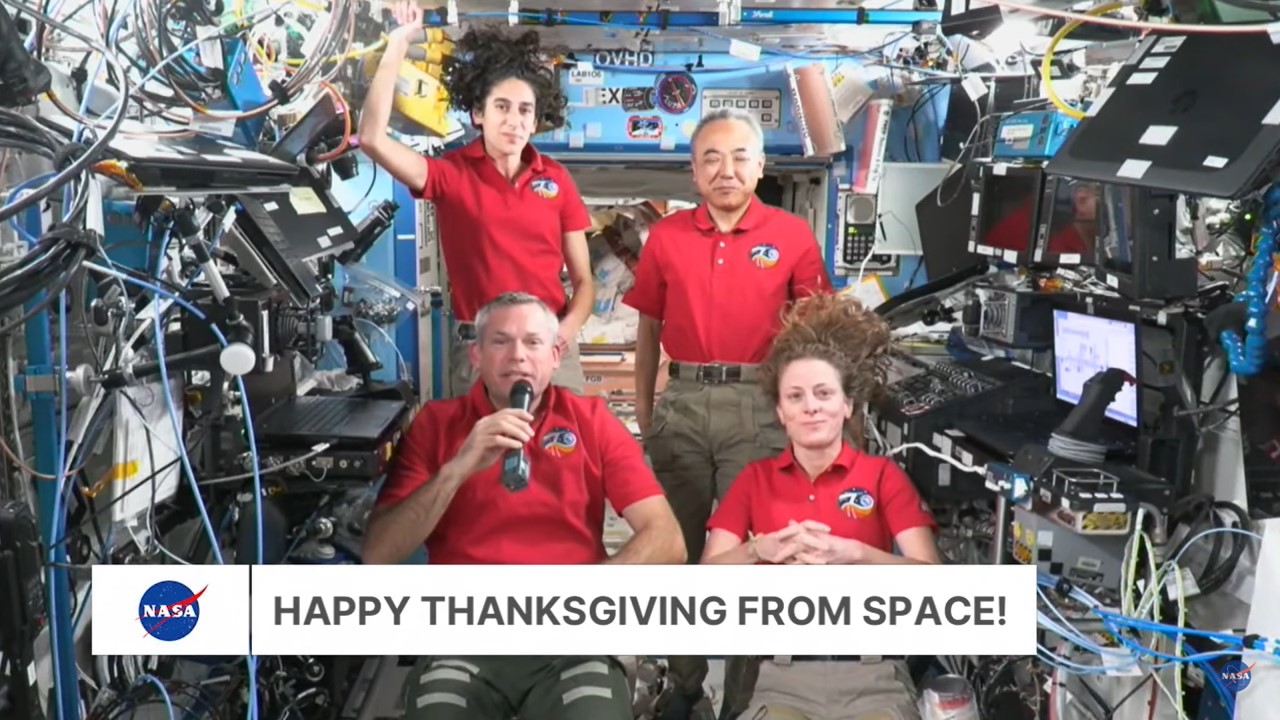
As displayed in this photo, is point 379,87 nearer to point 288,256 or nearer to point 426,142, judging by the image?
point 288,256

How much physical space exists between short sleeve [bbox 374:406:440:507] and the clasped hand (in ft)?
2.63

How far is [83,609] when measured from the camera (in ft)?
8.02

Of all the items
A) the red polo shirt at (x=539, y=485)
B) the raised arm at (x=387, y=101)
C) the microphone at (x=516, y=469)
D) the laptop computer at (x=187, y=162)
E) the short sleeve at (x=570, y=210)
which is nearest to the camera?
the laptop computer at (x=187, y=162)

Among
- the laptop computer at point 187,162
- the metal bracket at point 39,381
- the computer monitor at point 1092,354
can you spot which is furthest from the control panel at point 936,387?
the metal bracket at point 39,381

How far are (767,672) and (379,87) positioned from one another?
68.1 inches

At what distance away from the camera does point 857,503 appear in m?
2.57

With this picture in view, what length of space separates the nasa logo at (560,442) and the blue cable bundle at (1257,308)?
4.87 ft

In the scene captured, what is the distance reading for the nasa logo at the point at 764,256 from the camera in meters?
3.07

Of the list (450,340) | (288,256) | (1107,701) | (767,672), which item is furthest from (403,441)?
(450,340)

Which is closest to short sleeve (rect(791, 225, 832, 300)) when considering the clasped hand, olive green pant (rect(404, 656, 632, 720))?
the clasped hand

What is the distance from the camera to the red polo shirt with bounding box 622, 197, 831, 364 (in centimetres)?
305

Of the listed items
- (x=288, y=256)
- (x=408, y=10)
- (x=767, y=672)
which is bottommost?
(x=767, y=672)

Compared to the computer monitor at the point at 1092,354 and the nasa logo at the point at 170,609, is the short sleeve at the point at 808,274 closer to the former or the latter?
the computer monitor at the point at 1092,354

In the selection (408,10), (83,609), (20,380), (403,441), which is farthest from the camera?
(408,10)
